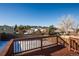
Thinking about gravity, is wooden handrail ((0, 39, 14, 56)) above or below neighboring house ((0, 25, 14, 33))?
below

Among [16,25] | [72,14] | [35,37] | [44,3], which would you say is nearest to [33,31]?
[35,37]

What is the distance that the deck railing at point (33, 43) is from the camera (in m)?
2.73

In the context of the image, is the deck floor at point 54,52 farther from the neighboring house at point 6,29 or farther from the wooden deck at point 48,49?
the neighboring house at point 6,29

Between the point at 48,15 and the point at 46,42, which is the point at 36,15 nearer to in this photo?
the point at 48,15

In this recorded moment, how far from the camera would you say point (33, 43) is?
280 cm

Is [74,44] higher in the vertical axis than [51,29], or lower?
lower

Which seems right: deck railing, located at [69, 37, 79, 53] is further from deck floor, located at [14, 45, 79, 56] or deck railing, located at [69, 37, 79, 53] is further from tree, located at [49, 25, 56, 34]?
tree, located at [49, 25, 56, 34]

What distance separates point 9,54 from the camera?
2727mm

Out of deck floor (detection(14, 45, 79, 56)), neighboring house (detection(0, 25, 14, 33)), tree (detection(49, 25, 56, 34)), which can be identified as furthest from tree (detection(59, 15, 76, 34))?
neighboring house (detection(0, 25, 14, 33))

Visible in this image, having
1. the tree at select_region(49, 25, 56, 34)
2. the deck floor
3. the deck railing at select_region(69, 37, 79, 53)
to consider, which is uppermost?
the tree at select_region(49, 25, 56, 34)

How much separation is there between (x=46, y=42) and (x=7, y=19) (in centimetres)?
67

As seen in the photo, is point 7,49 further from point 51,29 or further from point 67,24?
point 67,24

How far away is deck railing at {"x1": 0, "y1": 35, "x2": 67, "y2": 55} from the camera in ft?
8.96

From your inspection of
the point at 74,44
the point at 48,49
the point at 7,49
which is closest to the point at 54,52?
the point at 48,49
